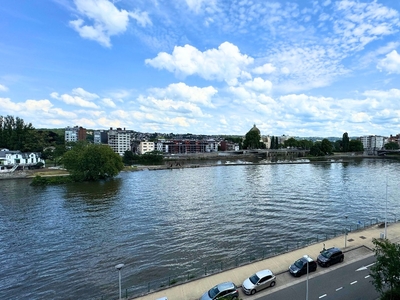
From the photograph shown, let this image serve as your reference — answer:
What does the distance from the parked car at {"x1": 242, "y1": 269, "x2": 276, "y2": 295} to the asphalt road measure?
44 cm

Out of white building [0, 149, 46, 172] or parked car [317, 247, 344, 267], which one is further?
white building [0, 149, 46, 172]

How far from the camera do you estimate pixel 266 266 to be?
17.7m

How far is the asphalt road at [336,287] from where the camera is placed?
13797 mm

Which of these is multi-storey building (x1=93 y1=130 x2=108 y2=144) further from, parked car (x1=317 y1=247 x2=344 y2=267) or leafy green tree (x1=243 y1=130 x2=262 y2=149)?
parked car (x1=317 y1=247 x2=344 y2=267)

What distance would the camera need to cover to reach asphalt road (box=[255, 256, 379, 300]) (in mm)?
13797

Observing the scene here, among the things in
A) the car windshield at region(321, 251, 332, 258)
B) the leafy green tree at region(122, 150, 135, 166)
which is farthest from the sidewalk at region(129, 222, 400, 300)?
the leafy green tree at region(122, 150, 135, 166)

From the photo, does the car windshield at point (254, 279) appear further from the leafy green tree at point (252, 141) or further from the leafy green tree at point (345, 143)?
the leafy green tree at point (252, 141)

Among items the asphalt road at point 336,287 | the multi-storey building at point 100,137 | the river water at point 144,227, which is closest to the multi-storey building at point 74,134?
the multi-storey building at point 100,137

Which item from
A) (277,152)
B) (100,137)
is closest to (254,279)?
(277,152)

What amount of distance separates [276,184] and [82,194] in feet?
129

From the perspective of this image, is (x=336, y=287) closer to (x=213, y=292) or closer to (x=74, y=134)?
(x=213, y=292)

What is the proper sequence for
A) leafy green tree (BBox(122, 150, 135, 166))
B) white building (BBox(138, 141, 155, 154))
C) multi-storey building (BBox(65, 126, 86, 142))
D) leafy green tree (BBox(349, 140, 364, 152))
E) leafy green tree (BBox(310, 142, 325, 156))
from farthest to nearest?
1. white building (BBox(138, 141, 155, 154))
2. multi-storey building (BBox(65, 126, 86, 142))
3. leafy green tree (BBox(349, 140, 364, 152))
4. leafy green tree (BBox(310, 142, 325, 156))
5. leafy green tree (BBox(122, 150, 135, 166))

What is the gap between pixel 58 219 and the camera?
32812 millimetres

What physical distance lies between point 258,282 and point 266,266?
356 cm
